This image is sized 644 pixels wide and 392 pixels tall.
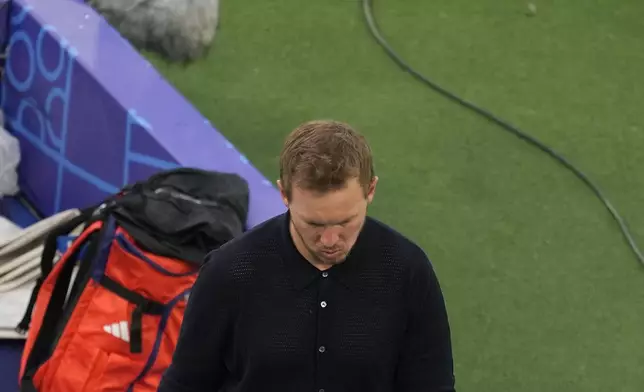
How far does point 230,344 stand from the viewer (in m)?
1.14

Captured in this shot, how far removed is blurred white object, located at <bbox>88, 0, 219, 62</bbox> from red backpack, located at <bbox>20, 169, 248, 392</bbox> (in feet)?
1.96

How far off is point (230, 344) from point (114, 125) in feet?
3.21

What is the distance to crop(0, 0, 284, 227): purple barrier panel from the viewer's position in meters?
1.91

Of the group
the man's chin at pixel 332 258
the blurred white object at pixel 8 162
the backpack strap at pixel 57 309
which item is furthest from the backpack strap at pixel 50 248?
the man's chin at pixel 332 258

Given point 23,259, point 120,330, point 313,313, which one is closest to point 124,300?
point 120,330

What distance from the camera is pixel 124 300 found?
1604mm

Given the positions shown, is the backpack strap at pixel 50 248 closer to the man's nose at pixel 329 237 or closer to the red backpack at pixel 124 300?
the red backpack at pixel 124 300

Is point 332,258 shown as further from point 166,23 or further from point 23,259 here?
point 166,23

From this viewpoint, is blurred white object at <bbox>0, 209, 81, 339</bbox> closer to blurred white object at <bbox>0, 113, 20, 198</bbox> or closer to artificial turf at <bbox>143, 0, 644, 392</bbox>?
blurred white object at <bbox>0, 113, 20, 198</bbox>

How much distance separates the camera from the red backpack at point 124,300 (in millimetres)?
1596

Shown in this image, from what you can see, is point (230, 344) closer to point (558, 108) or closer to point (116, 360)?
A: point (116, 360)

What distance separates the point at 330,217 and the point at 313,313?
0.53 feet

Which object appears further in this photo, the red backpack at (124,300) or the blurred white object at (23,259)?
the blurred white object at (23,259)

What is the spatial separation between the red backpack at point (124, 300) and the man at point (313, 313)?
18.6 inches
